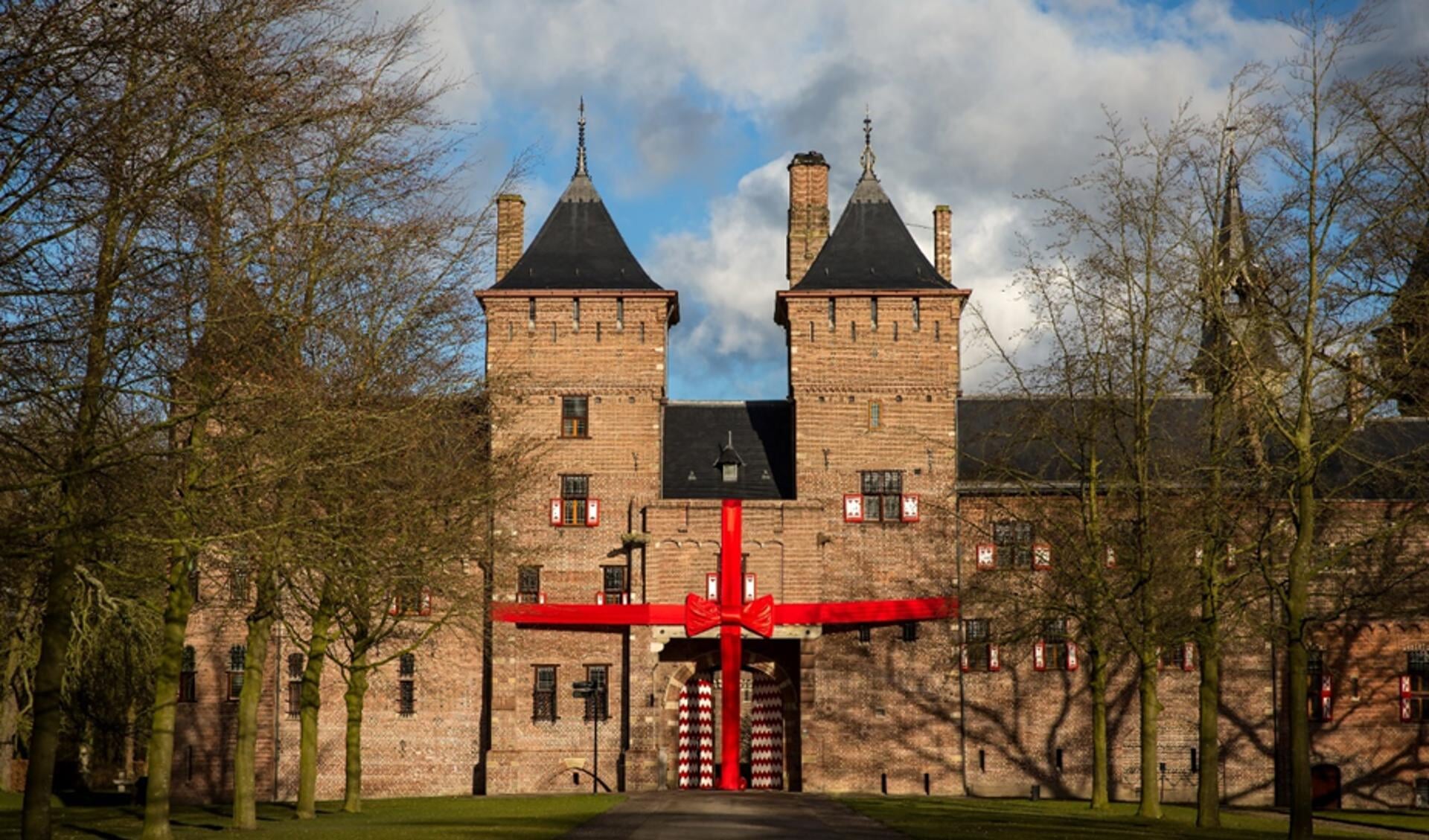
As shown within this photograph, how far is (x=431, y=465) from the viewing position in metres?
23.8

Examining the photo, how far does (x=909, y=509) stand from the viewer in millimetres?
34594

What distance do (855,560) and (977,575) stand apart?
3195mm

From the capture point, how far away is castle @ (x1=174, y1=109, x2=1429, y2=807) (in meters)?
33.8

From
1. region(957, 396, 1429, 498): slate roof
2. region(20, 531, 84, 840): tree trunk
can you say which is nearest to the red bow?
region(957, 396, 1429, 498): slate roof

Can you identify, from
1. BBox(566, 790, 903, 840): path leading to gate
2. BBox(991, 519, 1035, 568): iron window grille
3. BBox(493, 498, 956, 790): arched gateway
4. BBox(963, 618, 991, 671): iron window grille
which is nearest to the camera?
BBox(566, 790, 903, 840): path leading to gate

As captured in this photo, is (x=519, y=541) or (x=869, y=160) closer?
(x=519, y=541)

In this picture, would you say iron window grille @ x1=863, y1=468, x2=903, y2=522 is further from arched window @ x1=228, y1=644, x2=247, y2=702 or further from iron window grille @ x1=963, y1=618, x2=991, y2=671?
arched window @ x1=228, y1=644, x2=247, y2=702

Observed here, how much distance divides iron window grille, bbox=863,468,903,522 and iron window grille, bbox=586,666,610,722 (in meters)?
6.73

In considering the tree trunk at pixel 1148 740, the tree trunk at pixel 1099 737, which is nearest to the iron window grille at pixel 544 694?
the tree trunk at pixel 1099 737

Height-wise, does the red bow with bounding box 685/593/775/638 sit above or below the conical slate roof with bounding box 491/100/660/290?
below

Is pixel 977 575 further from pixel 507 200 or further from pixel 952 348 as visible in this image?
pixel 507 200

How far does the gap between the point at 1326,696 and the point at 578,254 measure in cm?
1955

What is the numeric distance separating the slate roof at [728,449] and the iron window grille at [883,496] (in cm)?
169

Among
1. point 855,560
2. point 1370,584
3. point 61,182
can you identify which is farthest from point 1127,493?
point 61,182
